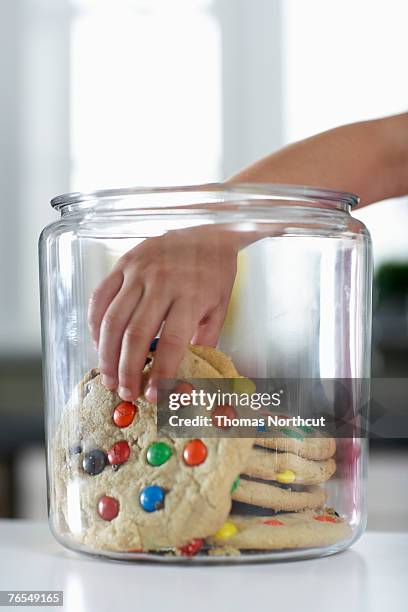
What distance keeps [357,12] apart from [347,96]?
0.81ft

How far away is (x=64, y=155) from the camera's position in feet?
9.45

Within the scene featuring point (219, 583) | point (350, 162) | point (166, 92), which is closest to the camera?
point (219, 583)

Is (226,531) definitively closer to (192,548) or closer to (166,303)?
(192,548)

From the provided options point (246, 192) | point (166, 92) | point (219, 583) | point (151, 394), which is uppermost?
point (166, 92)

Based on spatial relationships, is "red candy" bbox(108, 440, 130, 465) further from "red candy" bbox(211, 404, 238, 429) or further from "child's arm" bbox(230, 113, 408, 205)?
"child's arm" bbox(230, 113, 408, 205)

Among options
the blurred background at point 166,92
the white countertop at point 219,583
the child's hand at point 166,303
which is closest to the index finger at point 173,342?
the child's hand at point 166,303

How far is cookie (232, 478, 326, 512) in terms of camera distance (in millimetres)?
533

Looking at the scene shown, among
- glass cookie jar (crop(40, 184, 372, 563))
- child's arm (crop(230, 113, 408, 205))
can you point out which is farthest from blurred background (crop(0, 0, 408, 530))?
glass cookie jar (crop(40, 184, 372, 563))

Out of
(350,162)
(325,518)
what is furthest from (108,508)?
(350,162)

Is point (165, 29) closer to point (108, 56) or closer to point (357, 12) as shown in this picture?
point (108, 56)

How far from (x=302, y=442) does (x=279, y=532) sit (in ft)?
0.18

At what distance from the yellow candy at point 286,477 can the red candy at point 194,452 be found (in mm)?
49

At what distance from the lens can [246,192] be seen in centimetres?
55

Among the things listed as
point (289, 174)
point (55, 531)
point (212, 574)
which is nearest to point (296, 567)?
point (212, 574)
